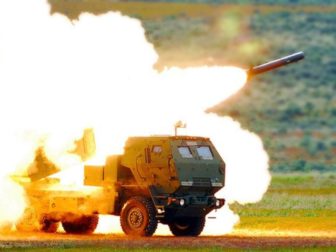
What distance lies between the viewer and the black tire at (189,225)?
47.8 meters

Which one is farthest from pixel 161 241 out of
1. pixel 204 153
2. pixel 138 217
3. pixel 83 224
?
pixel 83 224

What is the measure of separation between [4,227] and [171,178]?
22.5 feet

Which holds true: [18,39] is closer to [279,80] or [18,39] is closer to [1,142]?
[1,142]

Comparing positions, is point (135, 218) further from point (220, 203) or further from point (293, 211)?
point (293, 211)

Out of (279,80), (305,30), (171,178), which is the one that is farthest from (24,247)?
(305,30)

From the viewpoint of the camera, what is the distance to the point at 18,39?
51250 millimetres

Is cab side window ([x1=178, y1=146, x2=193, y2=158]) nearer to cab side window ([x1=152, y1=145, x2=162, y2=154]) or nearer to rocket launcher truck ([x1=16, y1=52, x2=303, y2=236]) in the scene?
rocket launcher truck ([x1=16, y1=52, x2=303, y2=236])

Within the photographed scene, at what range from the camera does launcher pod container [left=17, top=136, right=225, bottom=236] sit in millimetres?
46219

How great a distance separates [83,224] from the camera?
4878 cm

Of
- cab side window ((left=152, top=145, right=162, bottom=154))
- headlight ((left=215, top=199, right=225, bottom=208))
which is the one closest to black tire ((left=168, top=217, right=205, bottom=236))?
headlight ((left=215, top=199, right=225, bottom=208))

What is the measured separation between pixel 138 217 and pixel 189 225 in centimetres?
243

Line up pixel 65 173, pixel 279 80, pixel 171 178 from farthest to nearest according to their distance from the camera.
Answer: pixel 279 80, pixel 65 173, pixel 171 178

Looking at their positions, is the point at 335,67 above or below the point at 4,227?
above

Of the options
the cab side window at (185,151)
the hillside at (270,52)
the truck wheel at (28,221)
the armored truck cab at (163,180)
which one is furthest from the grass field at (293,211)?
the hillside at (270,52)
